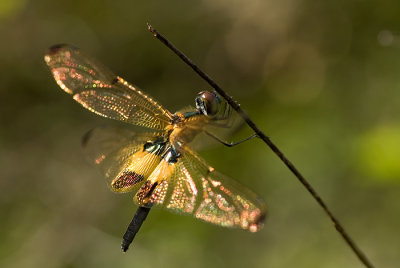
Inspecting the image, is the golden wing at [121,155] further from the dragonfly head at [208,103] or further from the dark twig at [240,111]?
the dark twig at [240,111]

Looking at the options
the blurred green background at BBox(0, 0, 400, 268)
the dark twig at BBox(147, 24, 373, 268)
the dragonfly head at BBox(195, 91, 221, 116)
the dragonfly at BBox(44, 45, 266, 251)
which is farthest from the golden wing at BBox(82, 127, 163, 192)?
the blurred green background at BBox(0, 0, 400, 268)

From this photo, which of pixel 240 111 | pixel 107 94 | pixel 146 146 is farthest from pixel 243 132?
pixel 240 111

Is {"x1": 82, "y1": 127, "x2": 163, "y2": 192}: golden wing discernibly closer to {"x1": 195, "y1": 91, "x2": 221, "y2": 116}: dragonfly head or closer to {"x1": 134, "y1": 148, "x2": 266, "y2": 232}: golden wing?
{"x1": 134, "y1": 148, "x2": 266, "y2": 232}: golden wing

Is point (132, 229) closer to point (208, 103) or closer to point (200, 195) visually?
point (200, 195)

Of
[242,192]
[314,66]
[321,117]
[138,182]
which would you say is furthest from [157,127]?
[314,66]

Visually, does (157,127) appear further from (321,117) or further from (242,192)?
(321,117)
